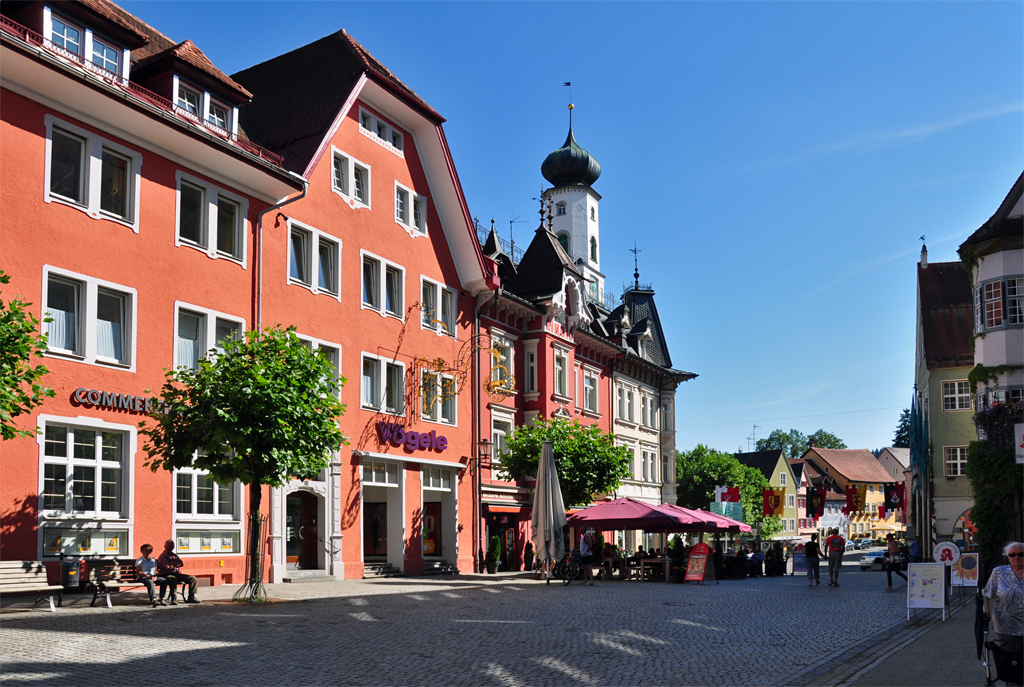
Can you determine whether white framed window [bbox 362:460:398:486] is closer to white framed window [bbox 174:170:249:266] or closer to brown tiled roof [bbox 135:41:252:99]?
white framed window [bbox 174:170:249:266]

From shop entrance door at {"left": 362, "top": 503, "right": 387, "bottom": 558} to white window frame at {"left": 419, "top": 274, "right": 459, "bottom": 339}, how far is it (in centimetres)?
606

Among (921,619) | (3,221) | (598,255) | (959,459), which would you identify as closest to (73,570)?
(3,221)

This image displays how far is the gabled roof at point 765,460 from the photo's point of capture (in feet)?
381

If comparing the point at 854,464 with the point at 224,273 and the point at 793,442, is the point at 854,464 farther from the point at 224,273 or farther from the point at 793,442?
the point at 224,273

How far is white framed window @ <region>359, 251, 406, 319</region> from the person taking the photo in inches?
1241

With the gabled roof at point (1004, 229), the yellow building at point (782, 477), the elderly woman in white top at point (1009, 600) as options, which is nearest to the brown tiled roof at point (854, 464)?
the yellow building at point (782, 477)

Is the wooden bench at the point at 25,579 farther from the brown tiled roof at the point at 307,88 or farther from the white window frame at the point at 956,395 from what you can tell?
the white window frame at the point at 956,395

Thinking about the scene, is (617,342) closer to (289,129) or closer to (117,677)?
(289,129)

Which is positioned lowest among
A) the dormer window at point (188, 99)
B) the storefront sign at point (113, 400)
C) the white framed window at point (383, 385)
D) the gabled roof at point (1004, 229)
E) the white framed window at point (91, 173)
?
the storefront sign at point (113, 400)

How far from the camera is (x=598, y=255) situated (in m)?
81.5

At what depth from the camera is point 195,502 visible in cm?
2392

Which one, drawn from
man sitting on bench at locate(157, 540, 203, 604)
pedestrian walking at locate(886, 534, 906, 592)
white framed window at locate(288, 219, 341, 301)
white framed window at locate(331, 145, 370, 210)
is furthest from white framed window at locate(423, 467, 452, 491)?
man sitting on bench at locate(157, 540, 203, 604)

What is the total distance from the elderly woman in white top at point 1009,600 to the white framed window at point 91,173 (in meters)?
18.7

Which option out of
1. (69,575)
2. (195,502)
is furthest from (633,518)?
(69,575)
